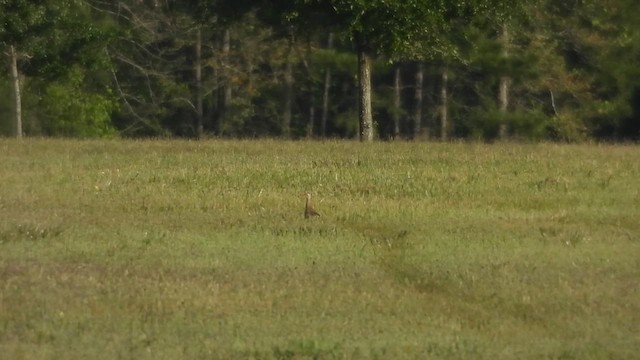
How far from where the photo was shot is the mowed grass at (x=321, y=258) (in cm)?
873

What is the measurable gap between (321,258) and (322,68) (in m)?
29.0

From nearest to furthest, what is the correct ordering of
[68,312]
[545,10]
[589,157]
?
[68,312], [589,157], [545,10]

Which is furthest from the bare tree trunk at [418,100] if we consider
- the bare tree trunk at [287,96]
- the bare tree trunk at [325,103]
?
the bare tree trunk at [287,96]

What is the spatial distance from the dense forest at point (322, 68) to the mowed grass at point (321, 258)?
7543mm

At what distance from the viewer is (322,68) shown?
132 ft

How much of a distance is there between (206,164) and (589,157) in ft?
20.2

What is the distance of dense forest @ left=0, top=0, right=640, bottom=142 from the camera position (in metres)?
26.7

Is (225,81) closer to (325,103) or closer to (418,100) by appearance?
(325,103)

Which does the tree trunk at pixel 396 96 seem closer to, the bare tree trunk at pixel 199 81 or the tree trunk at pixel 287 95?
the tree trunk at pixel 287 95

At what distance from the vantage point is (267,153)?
20797 mm

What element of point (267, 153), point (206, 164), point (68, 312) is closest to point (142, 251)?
point (68, 312)

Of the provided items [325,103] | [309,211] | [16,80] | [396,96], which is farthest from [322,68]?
[309,211]

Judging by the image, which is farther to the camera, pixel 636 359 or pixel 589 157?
pixel 589 157

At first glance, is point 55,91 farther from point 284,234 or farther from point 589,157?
point 284,234
